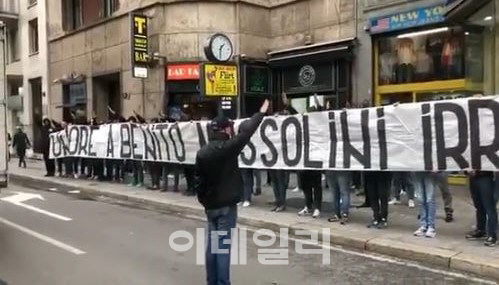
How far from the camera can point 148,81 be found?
18.9 m

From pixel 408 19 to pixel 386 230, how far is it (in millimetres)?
6886

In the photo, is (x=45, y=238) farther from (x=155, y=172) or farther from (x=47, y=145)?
(x=47, y=145)

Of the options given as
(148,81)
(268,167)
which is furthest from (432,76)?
(148,81)

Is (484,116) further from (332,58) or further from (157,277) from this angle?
(332,58)

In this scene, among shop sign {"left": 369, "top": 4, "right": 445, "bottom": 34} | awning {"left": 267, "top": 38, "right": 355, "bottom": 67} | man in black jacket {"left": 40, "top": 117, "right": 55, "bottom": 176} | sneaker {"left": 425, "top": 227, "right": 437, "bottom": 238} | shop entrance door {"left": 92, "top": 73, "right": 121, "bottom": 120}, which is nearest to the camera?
sneaker {"left": 425, "top": 227, "right": 437, "bottom": 238}

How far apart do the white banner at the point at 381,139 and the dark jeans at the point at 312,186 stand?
0.82 ft

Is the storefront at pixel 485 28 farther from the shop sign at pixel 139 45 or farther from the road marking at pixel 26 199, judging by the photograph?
the shop sign at pixel 139 45

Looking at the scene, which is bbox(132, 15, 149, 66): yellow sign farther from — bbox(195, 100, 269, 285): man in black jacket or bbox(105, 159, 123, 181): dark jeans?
bbox(195, 100, 269, 285): man in black jacket

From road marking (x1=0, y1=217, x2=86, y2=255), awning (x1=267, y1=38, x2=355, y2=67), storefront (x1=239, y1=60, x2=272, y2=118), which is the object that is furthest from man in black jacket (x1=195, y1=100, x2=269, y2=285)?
storefront (x1=239, y1=60, x2=272, y2=118)

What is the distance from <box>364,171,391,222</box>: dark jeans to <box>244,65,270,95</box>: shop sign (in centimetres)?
961

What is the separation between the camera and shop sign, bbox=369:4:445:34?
13.2 m

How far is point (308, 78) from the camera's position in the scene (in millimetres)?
16953

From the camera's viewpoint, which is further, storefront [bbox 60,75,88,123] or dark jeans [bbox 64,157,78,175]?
storefront [bbox 60,75,88,123]

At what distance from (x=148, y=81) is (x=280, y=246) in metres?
11.8
